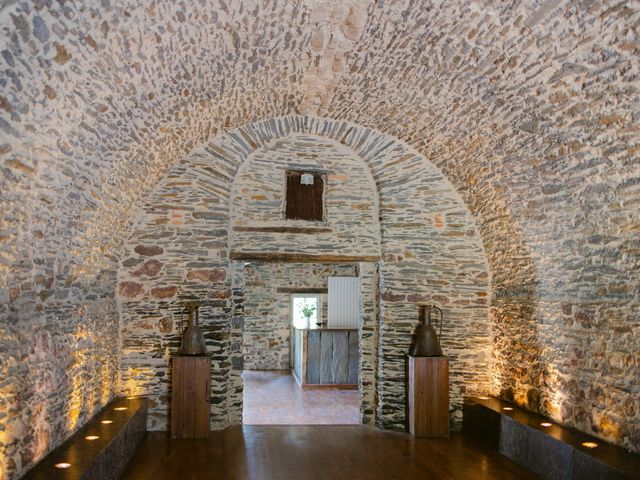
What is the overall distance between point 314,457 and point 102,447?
7.30 ft

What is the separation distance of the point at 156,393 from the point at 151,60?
4.18 m

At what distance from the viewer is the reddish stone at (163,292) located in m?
6.84

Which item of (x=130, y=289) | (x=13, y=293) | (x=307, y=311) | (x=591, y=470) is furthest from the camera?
(x=307, y=311)

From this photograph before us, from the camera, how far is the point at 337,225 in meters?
7.34

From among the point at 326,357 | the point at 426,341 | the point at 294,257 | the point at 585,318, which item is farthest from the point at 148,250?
the point at 585,318

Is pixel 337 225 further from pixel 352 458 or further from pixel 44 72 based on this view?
pixel 44 72

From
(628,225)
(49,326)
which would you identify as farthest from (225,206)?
(628,225)

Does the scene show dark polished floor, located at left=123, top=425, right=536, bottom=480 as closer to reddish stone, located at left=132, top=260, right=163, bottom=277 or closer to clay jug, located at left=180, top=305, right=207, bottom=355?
clay jug, located at left=180, top=305, right=207, bottom=355

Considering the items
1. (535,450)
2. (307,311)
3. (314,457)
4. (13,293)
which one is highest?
(13,293)

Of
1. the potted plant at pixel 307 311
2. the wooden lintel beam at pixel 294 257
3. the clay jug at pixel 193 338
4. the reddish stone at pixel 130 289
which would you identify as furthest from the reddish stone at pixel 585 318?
the potted plant at pixel 307 311

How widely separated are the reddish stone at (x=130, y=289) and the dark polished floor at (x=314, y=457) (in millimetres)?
1638

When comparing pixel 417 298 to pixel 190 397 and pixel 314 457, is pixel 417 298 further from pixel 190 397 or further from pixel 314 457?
pixel 190 397

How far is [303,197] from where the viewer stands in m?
7.31

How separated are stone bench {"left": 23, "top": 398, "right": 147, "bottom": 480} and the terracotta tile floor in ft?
6.29
